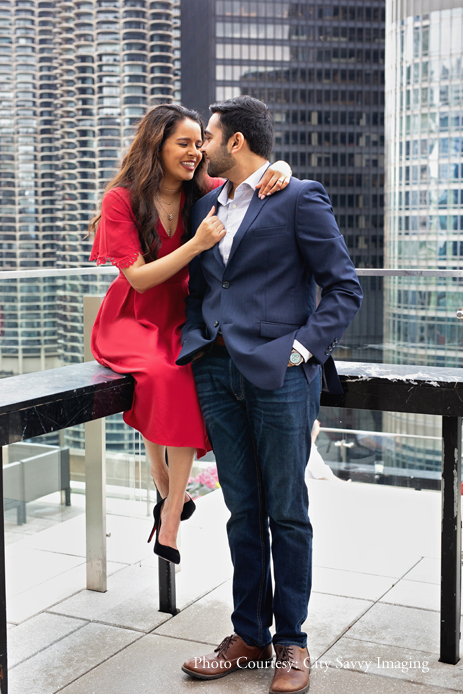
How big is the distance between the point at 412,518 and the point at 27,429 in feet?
8.15

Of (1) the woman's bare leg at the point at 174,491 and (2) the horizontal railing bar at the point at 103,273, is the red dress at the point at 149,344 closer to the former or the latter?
(1) the woman's bare leg at the point at 174,491

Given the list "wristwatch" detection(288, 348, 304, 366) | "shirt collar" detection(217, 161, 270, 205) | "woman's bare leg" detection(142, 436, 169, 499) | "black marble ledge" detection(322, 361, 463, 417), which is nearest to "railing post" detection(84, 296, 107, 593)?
"woman's bare leg" detection(142, 436, 169, 499)

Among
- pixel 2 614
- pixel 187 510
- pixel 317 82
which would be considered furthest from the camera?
pixel 317 82

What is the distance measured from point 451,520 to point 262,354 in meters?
0.76

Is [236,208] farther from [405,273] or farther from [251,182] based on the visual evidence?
[405,273]

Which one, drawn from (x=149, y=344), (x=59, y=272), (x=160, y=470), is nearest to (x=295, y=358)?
(x=149, y=344)

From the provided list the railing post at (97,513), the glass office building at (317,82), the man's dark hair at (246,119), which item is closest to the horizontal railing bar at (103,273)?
the railing post at (97,513)

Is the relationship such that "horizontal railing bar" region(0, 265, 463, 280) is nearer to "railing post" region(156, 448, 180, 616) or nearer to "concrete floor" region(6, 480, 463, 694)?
"concrete floor" region(6, 480, 463, 694)

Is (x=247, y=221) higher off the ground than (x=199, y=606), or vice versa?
(x=247, y=221)

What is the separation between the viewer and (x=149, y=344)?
2301 mm

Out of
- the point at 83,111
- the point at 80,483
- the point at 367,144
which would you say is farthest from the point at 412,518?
the point at 83,111

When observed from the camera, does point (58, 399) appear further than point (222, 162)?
No

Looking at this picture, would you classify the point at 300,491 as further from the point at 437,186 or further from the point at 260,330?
the point at 437,186

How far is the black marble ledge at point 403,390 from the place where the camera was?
217 cm
